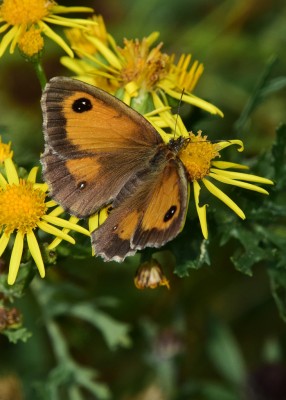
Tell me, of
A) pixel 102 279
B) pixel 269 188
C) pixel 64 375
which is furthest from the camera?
pixel 102 279

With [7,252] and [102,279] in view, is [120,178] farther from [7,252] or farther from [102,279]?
[102,279]

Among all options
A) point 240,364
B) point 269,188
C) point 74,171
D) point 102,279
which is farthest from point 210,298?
point 74,171

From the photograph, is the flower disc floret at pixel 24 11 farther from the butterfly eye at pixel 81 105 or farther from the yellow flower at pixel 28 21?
the butterfly eye at pixel 81 105

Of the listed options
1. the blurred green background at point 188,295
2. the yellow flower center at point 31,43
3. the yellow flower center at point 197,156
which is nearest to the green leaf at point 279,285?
the blurred green background at point 188,295

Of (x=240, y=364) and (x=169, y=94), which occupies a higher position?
(x=169, y=94)

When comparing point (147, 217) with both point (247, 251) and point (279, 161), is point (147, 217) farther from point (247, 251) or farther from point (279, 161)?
point (279, 161)

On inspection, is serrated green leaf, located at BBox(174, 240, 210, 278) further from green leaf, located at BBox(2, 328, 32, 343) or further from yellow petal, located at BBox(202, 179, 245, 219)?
green leaf, located at BBox(2, 328, 32, 343)

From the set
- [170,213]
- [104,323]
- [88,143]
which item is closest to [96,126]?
[88,143]
